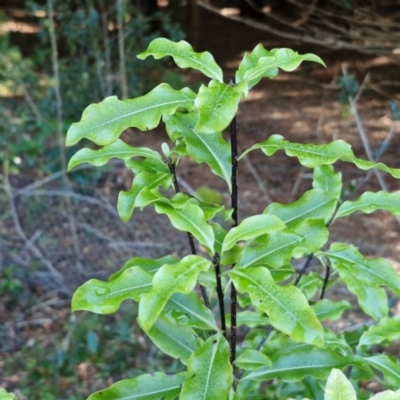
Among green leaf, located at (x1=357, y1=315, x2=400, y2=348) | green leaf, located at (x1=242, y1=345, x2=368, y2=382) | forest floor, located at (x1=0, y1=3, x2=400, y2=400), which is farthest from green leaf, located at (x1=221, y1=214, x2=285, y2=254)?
forest floor, located at (x1=0, y1=3, x2=400, y2=400)

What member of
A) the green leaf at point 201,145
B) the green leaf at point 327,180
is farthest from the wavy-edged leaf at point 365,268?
the green leaf at point 201,145

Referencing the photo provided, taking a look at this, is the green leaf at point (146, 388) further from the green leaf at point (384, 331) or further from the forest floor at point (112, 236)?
the forest floor at point (112, 236)

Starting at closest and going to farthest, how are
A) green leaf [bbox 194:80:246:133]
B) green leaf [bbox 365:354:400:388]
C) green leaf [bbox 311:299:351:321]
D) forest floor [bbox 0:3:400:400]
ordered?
green leaf [bbox 194:80:246:133], green leaf [bbox 365:354:400:388], green leaf [bbox 311:299:351:321], forest floor [bbox 0:3:400:400]

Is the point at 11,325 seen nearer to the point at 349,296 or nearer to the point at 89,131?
the point at 349,296

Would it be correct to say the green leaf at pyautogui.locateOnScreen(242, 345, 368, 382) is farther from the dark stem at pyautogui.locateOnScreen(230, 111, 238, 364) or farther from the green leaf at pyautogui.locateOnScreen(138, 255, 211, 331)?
the green leaf at pyautogui.locateOnScreen(138, 255, 211, 331)

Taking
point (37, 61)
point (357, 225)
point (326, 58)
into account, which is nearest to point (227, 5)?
point (326, 58)

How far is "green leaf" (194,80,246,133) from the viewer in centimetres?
76

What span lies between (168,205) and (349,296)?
2519 millimetres

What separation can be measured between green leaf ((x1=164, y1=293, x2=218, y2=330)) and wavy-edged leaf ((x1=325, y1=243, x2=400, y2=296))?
11.2 inches

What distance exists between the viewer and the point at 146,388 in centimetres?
106

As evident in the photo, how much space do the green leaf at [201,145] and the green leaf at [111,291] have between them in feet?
0.88

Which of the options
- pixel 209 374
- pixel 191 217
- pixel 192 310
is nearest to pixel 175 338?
pixel 192 310

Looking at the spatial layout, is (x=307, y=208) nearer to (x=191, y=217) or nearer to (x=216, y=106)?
(x=191, y=217)

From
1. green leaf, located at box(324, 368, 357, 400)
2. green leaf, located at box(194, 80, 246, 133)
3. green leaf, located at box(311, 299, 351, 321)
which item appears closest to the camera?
green leaf, located at box(324, 368, 357, 400)
